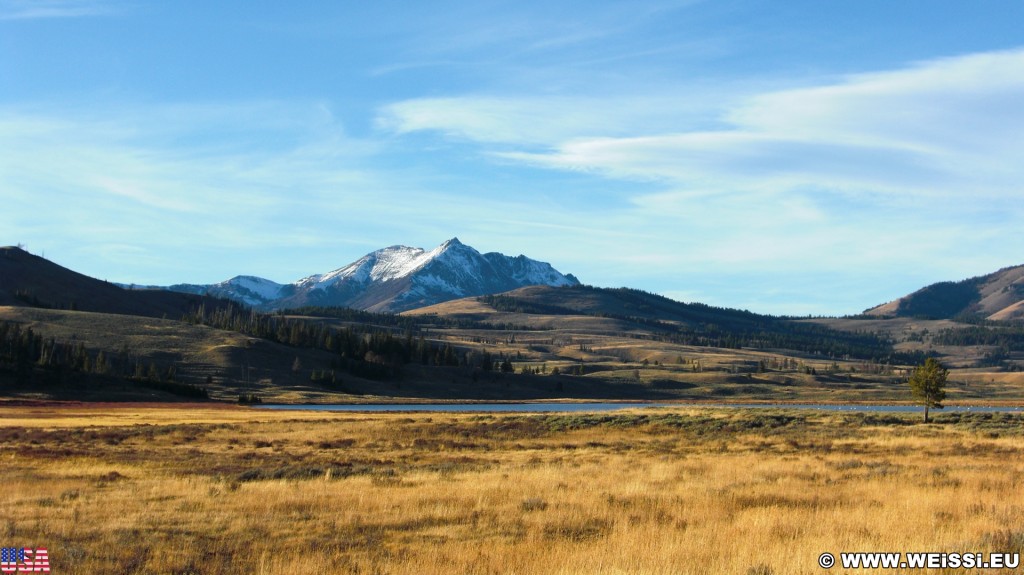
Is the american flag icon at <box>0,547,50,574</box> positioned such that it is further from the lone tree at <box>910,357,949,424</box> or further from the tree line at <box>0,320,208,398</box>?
the tree line at <box>0,320,208,398</box>

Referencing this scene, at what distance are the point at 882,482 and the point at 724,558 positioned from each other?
13.0 m

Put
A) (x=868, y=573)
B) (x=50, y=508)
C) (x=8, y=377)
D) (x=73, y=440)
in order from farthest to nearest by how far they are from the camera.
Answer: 1. (x=8, y=377)
2. (x=73, y=440)
3. (x=50, y=508)
4. (x=868, y=573)

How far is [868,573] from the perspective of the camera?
13.6 metres

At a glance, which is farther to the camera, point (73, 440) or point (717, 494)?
point (73, 440)

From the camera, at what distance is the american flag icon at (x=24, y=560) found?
546 inches

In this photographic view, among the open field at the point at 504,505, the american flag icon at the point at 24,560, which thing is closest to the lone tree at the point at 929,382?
the open field at the point at 504,505

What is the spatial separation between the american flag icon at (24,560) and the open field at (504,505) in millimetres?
276

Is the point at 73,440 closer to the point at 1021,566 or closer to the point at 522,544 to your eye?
the point at 522,544

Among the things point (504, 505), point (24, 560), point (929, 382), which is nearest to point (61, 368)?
point (929, 382)

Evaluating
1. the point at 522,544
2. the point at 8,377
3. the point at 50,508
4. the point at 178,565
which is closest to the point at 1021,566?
the point at 522,544

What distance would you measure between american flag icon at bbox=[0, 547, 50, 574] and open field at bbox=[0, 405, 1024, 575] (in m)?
0.28

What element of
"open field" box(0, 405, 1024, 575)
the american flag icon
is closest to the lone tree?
"open field" box(0, 405, 1024, 575)

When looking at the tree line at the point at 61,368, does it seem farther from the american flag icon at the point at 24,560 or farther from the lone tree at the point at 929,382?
the american flag icon at the point at 24,560

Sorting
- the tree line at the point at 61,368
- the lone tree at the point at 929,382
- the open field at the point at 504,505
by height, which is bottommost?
the tree line at the point at 61,368
